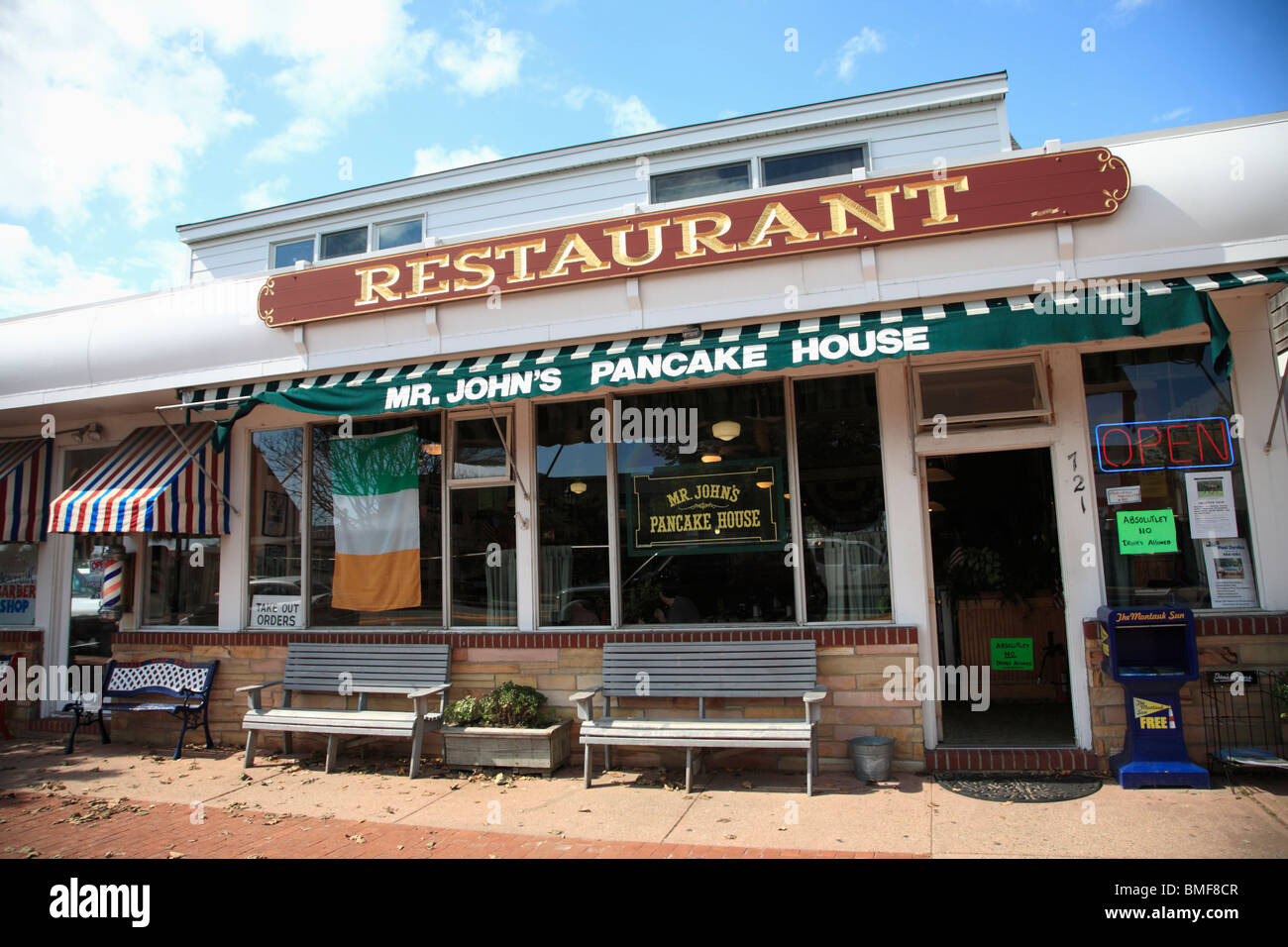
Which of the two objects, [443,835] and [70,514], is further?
[70,514]

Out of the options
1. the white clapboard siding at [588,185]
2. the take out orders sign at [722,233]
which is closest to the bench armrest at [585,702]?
the take out orders sign at [722,233]

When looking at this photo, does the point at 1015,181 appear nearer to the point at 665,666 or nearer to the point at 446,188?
the point at 665,666

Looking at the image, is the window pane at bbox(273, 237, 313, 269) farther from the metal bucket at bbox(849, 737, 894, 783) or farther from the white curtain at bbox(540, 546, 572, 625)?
the metal bucket at bbox(849, 737, 894, 783)

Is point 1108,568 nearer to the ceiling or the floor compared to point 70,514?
nearer to the floor

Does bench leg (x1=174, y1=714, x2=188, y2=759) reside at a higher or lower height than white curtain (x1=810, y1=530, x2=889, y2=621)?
lower

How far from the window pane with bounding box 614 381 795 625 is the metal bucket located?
1216 millimetres

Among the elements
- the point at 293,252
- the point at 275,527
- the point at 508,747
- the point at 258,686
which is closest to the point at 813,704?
the point at 508,747

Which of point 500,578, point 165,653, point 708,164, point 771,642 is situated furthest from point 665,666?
point 708,164

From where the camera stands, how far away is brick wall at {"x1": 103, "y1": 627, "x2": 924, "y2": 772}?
635cm

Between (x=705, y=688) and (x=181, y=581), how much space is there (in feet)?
20.3

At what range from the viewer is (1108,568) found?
6.18 m

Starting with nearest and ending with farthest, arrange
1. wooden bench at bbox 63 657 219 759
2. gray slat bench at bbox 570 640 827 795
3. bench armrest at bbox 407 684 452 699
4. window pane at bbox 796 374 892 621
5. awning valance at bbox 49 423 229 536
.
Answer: gray slat bench at bbox 570 640 827 795, window pane at bbox 796 374 892 621, bench armrest at bbox 407 684 452 699, awning valance at bbox 49 423 229 536, wooden bench at bbox 63 657 219 759

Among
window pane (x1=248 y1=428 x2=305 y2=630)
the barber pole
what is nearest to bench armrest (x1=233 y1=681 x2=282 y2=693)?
window pane (x1=248 y1=428 x2=305 y2=630)

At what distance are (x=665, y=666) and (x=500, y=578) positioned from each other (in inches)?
74.4
